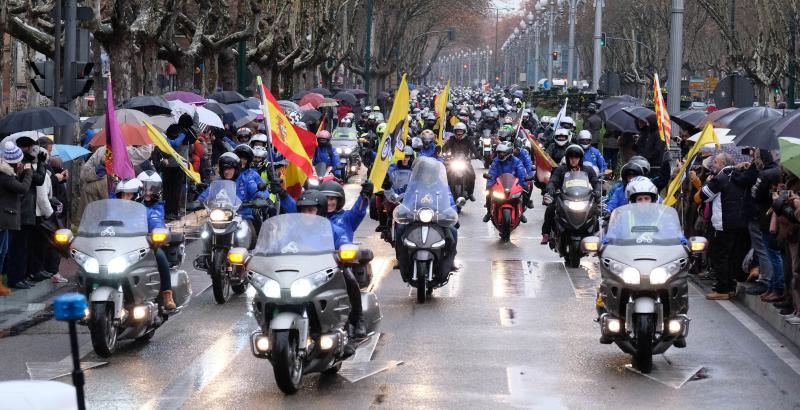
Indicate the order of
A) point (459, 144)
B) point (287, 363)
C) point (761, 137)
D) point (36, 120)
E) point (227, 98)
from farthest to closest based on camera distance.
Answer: point (227, 98)
point (459, 144)
point (36, 120)
point (761, 137)
point (287, 363)

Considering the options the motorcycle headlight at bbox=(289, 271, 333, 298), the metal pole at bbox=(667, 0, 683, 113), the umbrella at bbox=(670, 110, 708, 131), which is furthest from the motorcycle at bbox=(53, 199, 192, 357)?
the metal pole at bbox=(667, 0, 683, 113)

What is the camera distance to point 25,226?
49.9ft

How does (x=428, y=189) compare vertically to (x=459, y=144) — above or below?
below

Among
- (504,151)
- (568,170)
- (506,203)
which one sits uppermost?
(504,151)

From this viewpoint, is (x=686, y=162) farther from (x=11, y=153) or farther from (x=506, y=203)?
(x=506, y=203)

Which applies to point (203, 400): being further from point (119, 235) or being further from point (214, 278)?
point (214, 278)

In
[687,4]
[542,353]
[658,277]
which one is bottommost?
[542,353]

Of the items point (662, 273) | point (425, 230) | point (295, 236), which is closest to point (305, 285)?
point (295, 236)

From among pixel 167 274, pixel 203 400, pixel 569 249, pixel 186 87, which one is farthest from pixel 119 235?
pixel 186 87

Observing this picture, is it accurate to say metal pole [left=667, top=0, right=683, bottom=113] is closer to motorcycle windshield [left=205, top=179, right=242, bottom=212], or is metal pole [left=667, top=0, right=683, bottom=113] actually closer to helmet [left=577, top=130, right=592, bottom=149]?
helmet [left=577, top=130, right=592, bottom=149]

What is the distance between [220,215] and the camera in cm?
1522

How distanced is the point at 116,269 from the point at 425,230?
4.41 m

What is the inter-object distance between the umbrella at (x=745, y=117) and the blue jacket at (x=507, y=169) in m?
2.94

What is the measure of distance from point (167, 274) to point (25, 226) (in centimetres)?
356
